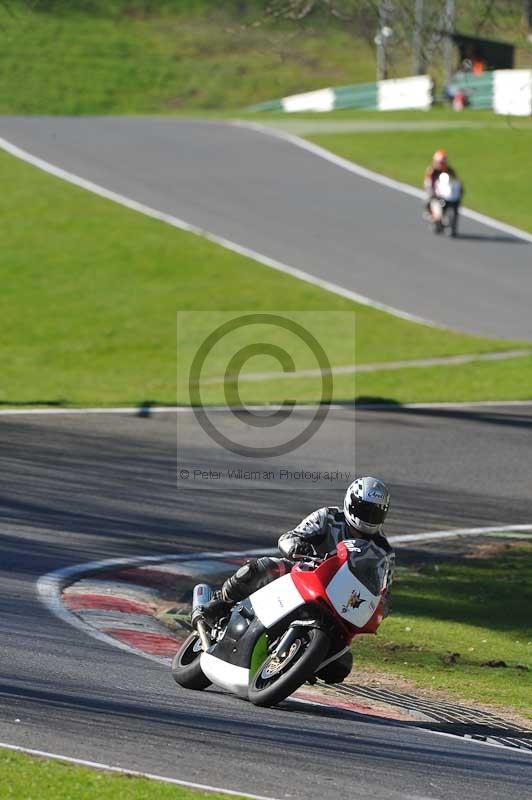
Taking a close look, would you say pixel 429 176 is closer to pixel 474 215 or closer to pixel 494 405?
pixel 474 215

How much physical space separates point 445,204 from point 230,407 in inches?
567

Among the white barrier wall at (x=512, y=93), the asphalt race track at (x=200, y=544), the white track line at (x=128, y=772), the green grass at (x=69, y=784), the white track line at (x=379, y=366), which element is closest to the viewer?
the green grass at (x=69, y=784)

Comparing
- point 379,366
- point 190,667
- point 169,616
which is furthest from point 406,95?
point 190,667

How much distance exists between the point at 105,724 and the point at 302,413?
44.4ft

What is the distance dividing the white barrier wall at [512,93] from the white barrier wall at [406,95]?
3.39m

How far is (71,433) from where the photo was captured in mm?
18469

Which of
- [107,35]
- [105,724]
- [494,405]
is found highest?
[107,35]

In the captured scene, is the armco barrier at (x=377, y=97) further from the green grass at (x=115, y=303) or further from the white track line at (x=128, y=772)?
the white track line at (x=128, y=772)

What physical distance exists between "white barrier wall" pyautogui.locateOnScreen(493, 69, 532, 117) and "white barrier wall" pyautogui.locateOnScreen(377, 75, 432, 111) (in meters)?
3.39

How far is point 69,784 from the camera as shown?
620 centimetres

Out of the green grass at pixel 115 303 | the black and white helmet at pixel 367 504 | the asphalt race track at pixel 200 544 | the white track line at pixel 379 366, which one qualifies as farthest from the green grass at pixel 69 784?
the white track line at pixel 379 366

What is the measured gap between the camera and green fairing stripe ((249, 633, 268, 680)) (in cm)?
846

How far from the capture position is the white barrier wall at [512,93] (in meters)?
47.8

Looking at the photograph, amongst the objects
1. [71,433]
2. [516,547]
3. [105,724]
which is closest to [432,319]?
[71,433]
